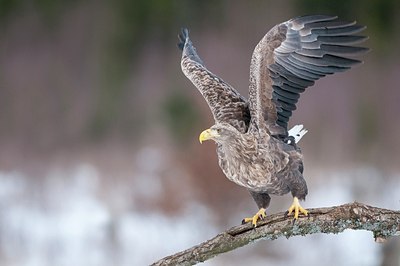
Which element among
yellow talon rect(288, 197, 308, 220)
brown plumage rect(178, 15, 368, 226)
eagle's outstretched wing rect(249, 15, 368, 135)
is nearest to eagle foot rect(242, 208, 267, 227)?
brown plumage rect(178, 15, 368, 226)

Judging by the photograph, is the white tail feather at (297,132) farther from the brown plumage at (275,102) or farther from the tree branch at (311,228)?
the tree branch at (311,228)

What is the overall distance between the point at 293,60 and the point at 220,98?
31 centimetres

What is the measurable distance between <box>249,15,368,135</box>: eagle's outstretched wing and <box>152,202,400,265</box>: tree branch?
15.3 inches

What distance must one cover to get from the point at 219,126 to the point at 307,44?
1.78 ft

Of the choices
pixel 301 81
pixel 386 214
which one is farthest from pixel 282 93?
pixel 386 214

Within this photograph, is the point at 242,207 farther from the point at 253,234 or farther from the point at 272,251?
the point at 253,234

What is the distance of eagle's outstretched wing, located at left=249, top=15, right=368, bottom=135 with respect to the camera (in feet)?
11.0

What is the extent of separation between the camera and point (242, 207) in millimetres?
6242

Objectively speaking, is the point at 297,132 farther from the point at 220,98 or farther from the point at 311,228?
the point at 311,228

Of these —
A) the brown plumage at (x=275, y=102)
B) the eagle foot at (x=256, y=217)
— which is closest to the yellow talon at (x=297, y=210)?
the brown plumage at (x=275, y=102)

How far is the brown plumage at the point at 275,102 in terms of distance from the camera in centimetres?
323

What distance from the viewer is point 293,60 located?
345 cm


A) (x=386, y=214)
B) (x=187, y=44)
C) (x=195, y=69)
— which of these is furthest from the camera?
(x=187, y=44)

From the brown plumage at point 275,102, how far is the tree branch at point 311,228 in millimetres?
69
